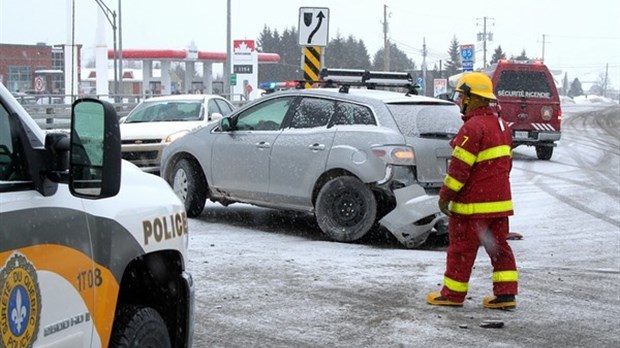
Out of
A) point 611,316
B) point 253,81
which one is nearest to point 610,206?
point 611,316

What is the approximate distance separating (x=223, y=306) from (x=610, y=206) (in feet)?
28.2

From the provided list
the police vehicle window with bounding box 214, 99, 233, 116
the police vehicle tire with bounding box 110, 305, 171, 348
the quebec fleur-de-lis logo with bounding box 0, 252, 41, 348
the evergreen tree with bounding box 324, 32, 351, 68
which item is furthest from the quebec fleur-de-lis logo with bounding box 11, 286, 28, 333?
the evergreen tree with bounding box 324, 32, 351, 68

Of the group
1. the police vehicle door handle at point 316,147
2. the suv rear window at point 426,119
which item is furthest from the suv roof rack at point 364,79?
the police vehicle door handle at point 316,147

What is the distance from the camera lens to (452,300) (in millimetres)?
7195

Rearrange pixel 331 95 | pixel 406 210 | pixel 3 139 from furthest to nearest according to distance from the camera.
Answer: pixel 331 95
pixel 406 210
pixel 3 139

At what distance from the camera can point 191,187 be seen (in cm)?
1138

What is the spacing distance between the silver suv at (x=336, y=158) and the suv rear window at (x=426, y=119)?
10 mm

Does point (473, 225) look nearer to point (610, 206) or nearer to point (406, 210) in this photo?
point (406, 210)

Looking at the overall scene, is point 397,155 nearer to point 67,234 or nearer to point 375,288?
point 375,288

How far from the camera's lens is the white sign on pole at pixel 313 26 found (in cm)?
1619

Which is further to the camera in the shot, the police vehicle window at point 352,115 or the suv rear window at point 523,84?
the suv rear window at point 523,84

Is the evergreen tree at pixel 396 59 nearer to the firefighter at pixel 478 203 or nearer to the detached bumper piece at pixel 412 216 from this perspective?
the detached bumper piece at pixel 412 216

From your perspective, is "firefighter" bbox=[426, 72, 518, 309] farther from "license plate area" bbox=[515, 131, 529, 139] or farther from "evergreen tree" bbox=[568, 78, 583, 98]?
"evergreen tree" bbox=[568, 78, 583, 98]

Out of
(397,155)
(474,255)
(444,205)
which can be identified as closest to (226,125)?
(397,155)
